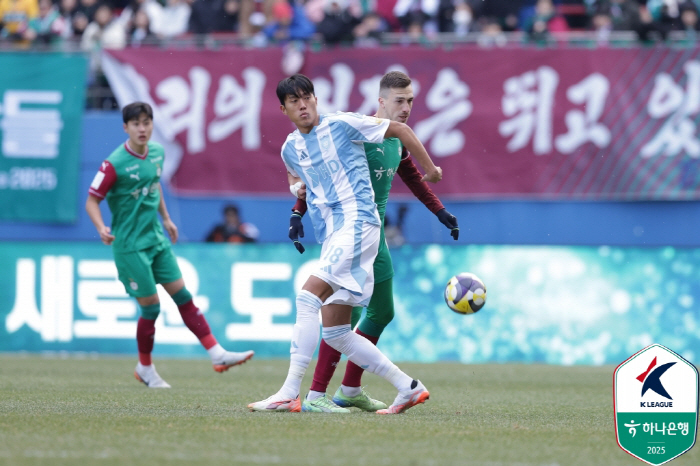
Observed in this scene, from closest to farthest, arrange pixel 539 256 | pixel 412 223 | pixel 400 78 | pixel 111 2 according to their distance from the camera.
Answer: pixel 400 78 < pixel 539 256 < pixel 412 223 < pixel 111 2

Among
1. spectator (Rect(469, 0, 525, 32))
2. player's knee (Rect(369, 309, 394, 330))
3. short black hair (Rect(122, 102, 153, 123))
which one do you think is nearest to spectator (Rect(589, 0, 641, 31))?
spectator (Rect(469, 0, 525, 32))

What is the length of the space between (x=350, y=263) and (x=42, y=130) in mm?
10661

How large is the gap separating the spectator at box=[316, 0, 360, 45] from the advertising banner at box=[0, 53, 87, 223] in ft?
12.0

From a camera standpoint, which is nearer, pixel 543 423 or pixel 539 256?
pixel 543 423

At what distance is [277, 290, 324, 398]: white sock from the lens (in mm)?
6238

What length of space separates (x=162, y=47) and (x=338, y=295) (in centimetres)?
1004

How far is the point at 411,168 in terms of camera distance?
6.98 meters

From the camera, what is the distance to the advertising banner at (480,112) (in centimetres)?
1414

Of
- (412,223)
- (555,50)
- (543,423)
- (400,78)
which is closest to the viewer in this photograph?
(543,423)

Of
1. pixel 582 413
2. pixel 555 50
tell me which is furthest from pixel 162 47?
pixel 582 413

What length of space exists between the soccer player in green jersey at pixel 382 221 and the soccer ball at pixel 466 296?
44 centimetres

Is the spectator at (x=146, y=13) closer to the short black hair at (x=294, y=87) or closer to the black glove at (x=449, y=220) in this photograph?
the short black hair at (x=294, y=87)

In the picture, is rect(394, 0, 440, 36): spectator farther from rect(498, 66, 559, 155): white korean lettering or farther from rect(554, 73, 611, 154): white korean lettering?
rect(554, 73, 611, 154): white korean lettering

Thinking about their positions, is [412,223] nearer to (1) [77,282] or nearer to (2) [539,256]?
(2) [539,256]
